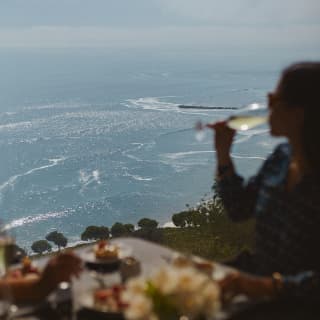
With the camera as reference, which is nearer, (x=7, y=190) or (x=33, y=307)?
(x=33, y=307)

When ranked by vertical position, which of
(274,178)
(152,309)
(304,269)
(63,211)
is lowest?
(63,211)

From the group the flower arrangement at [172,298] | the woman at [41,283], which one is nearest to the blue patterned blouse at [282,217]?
the flower arrangement at [172,298]

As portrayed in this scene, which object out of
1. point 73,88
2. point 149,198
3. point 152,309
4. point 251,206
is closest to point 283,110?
point 251,206

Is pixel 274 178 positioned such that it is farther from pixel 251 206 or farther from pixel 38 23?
pixel 38 23

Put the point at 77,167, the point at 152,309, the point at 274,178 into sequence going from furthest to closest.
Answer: the point at 77,167
the point at 274,178
the point at 152,309

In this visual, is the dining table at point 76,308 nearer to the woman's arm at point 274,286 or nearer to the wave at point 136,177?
the woman's arm at point 274,286

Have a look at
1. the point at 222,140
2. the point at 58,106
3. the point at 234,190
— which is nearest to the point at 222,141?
the point at 222,140

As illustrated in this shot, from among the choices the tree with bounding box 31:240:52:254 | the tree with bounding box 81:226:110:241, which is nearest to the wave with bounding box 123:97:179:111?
the tree with bounding box 31:240:52:254
